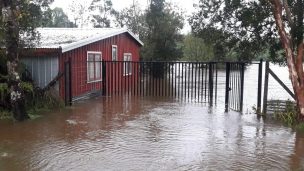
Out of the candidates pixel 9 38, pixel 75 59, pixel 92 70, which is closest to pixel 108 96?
pixel 92 70

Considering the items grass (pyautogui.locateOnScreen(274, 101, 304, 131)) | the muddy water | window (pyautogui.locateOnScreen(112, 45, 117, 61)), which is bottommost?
the muddy water

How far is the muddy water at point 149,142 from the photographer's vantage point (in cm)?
688

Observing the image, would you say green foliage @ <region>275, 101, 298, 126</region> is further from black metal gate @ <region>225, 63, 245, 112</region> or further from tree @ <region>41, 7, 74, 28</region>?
tree @ <region>41, 7, 74, 28</region>

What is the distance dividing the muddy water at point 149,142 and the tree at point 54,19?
11.7 ft

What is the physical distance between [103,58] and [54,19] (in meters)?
55.1

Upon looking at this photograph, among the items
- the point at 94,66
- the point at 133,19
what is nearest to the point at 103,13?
the point at 133,19

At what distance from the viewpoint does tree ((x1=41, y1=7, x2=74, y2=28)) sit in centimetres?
1367

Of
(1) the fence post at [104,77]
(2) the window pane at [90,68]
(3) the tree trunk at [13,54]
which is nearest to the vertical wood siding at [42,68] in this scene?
(2) the window pane at [90,68]

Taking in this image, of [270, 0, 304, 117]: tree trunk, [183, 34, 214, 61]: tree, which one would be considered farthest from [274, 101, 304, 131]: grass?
[183, 34, 214, 61]: tree

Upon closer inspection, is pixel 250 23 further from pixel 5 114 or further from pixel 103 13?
pixel 103 13

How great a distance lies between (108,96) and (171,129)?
7577mm

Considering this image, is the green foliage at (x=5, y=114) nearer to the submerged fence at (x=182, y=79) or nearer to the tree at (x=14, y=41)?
the tree at (x=14, y=41)

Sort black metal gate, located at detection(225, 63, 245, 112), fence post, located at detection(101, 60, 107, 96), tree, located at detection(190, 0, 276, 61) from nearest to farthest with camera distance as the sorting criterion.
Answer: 1. black metal gate, located at detection(225, 63, 245, 112)
2. tree, located at detection(190, 0, 276, 61)
3. fence post, located at detection(101, 60, 107, 96)

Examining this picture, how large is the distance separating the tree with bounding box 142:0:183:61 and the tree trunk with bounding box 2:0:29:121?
23931 mm
